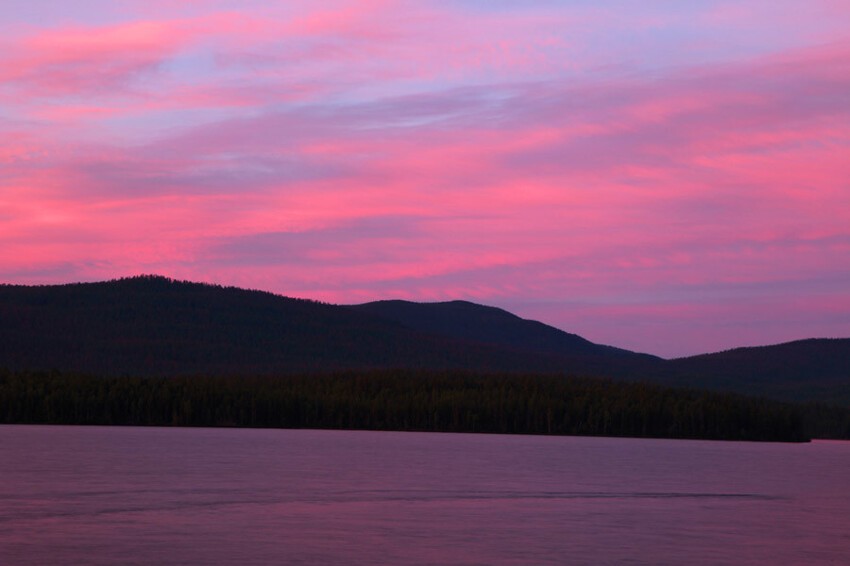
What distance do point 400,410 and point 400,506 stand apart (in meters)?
58.9

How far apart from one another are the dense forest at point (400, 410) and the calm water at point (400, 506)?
→ 26272 millimetres

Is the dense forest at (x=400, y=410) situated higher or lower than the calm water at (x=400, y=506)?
higher

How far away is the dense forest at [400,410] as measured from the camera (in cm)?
9500

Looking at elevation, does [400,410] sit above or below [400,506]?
above

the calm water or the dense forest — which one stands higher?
the dense forest

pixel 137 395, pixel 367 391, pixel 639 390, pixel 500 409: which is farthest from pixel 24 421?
pixel 639 390

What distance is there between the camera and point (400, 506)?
3925 centimetres

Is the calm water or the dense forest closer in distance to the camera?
the calm water

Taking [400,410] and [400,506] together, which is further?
[400,410]

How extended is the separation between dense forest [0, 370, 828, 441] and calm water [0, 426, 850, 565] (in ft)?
86.2

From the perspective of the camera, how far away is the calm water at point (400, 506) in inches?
1179

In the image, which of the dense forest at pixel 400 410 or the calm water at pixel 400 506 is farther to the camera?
the dense forest at pixel 400 410

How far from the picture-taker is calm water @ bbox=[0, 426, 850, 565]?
2994 cm

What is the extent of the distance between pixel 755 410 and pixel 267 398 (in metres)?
35.0
